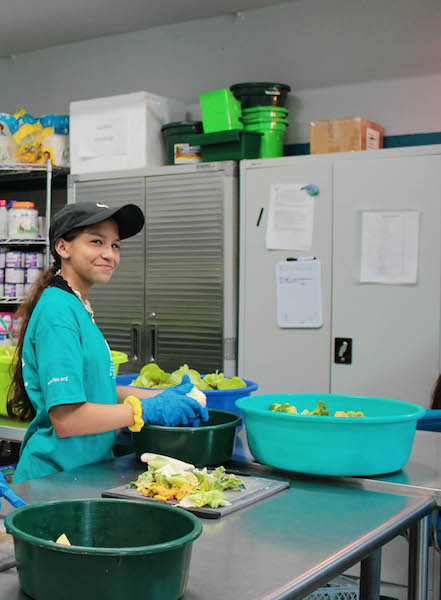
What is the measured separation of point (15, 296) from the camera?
4410 mm

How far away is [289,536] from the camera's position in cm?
122

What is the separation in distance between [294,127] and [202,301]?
1.22 meters

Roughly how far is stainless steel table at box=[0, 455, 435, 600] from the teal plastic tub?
1.9 inches

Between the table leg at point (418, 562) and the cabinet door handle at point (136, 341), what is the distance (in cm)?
274

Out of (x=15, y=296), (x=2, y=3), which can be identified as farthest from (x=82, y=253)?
(x=2, y=3)

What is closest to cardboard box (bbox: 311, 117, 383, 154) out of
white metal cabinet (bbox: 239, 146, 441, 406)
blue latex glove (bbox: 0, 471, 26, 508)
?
white metal cabinet (bbox: 239, 146, 441, 406)

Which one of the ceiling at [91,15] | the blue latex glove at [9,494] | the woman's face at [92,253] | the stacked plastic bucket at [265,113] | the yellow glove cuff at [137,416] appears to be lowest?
the blue latex glove at [9,494]

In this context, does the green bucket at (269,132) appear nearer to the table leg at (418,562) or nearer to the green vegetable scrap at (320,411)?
the green vegetable scrap at (320,411)

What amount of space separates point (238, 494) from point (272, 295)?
2.36 metres

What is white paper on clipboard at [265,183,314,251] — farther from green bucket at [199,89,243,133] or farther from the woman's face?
the woman's face

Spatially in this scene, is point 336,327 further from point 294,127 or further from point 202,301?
point 294,127

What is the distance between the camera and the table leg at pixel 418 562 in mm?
1546

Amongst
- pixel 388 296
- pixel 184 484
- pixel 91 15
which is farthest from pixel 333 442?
pixel 91 15

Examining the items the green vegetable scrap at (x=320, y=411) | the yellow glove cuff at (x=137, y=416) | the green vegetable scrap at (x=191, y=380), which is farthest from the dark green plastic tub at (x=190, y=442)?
the green vegetable scrap at (x=191, y=380)
